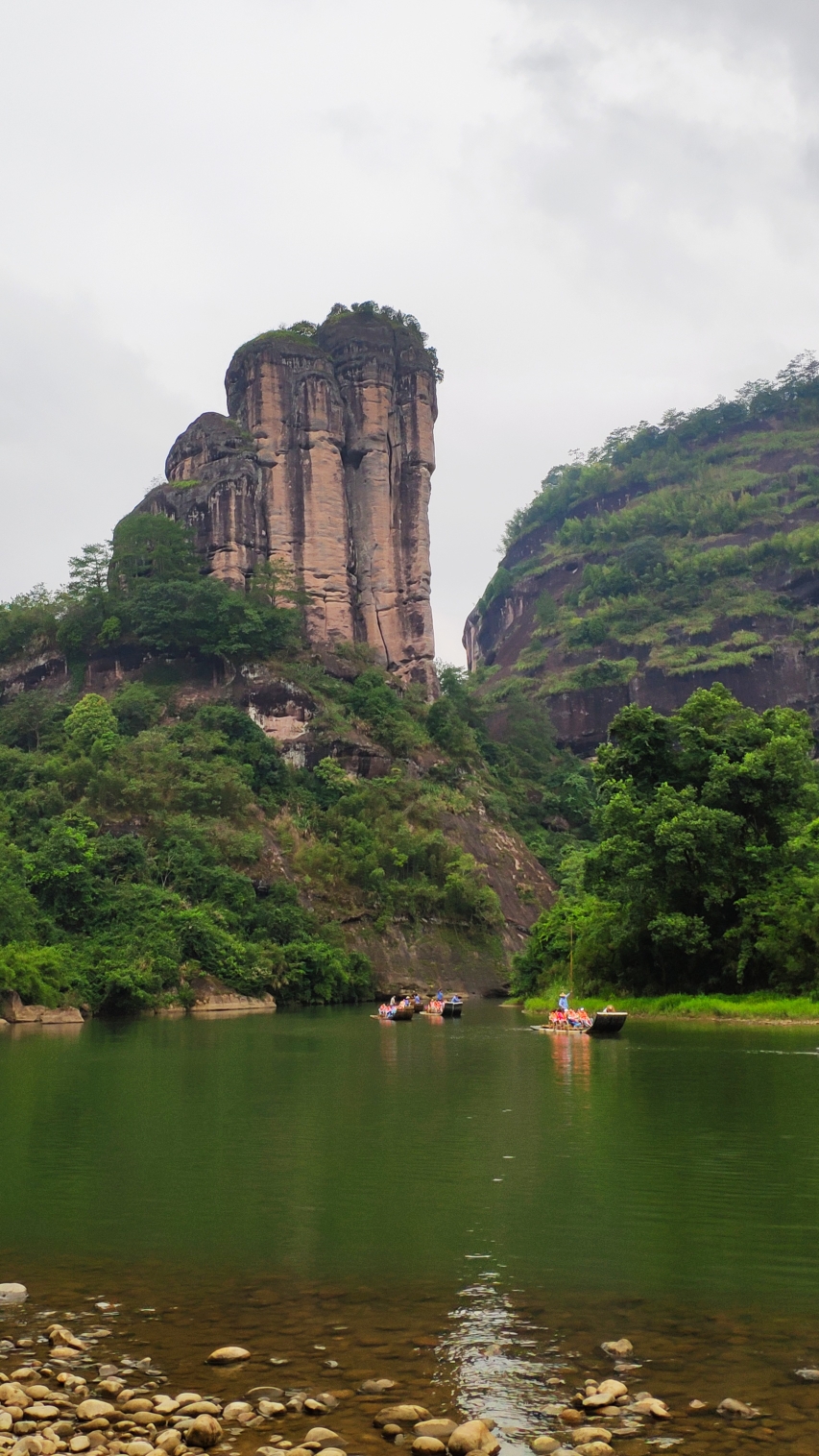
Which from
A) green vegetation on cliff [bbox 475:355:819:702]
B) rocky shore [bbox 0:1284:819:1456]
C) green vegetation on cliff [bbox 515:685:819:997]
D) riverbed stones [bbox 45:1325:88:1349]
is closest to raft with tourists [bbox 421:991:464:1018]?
green vegetation on cliff [bbox 515:685:819:997]

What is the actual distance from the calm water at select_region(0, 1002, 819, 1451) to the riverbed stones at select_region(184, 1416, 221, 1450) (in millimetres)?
956

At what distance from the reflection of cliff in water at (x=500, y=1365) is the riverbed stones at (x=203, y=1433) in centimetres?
121

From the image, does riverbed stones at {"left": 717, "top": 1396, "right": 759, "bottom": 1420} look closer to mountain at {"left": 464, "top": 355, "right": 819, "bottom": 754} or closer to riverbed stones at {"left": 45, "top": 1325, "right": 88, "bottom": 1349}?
riverbed stones at {"left": 45, "top": 1325, "right": 88, "bottom": 1349}

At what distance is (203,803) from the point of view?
185 ft

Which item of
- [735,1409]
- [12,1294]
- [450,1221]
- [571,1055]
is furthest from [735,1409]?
[571,1055]

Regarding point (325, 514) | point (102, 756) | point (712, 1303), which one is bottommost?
point (712, 1303)

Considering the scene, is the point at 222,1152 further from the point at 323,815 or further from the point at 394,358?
the point at 394,358

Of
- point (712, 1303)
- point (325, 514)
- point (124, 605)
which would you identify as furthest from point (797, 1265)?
point (325, 514)

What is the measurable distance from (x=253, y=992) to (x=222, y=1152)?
3716 cm

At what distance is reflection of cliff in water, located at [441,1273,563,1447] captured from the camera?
608 centimetres

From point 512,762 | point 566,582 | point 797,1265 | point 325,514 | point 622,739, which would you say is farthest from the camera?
point 566,582

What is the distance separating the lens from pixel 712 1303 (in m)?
7.75

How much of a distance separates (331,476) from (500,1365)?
7212cm

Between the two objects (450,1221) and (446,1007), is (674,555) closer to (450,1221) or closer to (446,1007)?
(446,1007)
